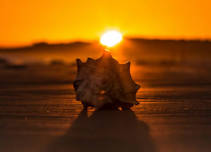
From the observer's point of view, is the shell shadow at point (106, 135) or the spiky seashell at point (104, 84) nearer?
the shell shadow at point (106, 135)

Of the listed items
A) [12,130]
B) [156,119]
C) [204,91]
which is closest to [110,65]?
[156,119]

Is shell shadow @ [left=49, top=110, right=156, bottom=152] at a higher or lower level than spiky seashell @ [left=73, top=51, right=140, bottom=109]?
lower

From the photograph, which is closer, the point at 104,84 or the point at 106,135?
the point at 106,135

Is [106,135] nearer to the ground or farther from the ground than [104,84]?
nearer to the ground

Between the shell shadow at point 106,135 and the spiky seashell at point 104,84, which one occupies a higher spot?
the spiky seashell at point 104,84

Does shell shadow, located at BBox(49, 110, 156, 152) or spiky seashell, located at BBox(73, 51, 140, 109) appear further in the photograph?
spiky seashell, located at BBox(73, 51, 140, 109)
